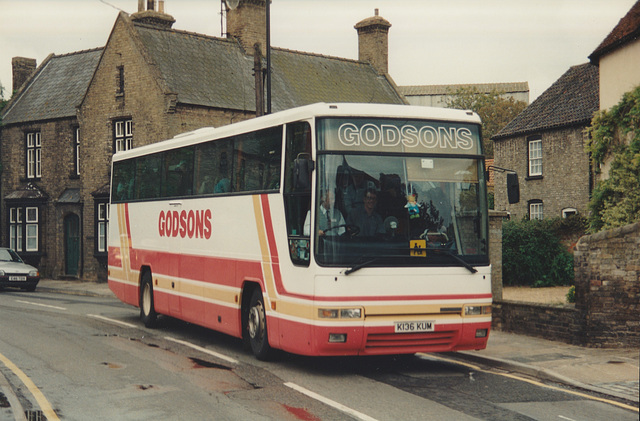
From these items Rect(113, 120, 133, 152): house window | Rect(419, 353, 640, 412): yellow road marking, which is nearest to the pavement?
Rect(419, 353, 640, 412): yellow road marking

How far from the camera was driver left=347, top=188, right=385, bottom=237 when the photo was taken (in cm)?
1054

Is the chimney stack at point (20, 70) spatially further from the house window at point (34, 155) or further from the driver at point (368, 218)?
the driver at point (368, 218)

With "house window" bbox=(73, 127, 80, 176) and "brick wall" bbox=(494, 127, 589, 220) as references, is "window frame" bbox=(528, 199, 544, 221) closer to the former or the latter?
"brick wall" bbox=(494, 127, 589, 220)

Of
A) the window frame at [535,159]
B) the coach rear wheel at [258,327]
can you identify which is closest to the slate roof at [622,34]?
the coach rear wheel at [258,327]

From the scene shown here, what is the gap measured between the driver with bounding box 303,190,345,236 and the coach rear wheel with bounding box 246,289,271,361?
2.06 m

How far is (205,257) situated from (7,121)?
1135 inches

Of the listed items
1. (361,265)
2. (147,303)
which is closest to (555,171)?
(147,303)

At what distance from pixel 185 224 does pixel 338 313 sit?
5.34 meters

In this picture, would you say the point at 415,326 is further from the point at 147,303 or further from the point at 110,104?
the point at 110,104

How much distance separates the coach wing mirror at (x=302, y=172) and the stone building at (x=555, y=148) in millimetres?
25881

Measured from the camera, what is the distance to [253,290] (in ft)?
41.3

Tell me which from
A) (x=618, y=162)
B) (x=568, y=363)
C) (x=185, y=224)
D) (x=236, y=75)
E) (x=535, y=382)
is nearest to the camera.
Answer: (x=535, y=382)

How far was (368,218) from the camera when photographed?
1058 cm

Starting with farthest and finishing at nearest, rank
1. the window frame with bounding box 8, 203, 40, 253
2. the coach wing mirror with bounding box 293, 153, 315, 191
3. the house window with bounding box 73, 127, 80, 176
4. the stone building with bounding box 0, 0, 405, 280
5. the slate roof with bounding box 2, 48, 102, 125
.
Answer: the window frame with bounding box 8, 203, 40, 253 → the slate roof with bounding box 2, 48, 102, 125 → the house window with bounding box 73, 127, 80, 176 → the stone building with bounding box 0, 0, 405, 280 → the coach wing mirror with bounding box 293, 153, 315, 191
